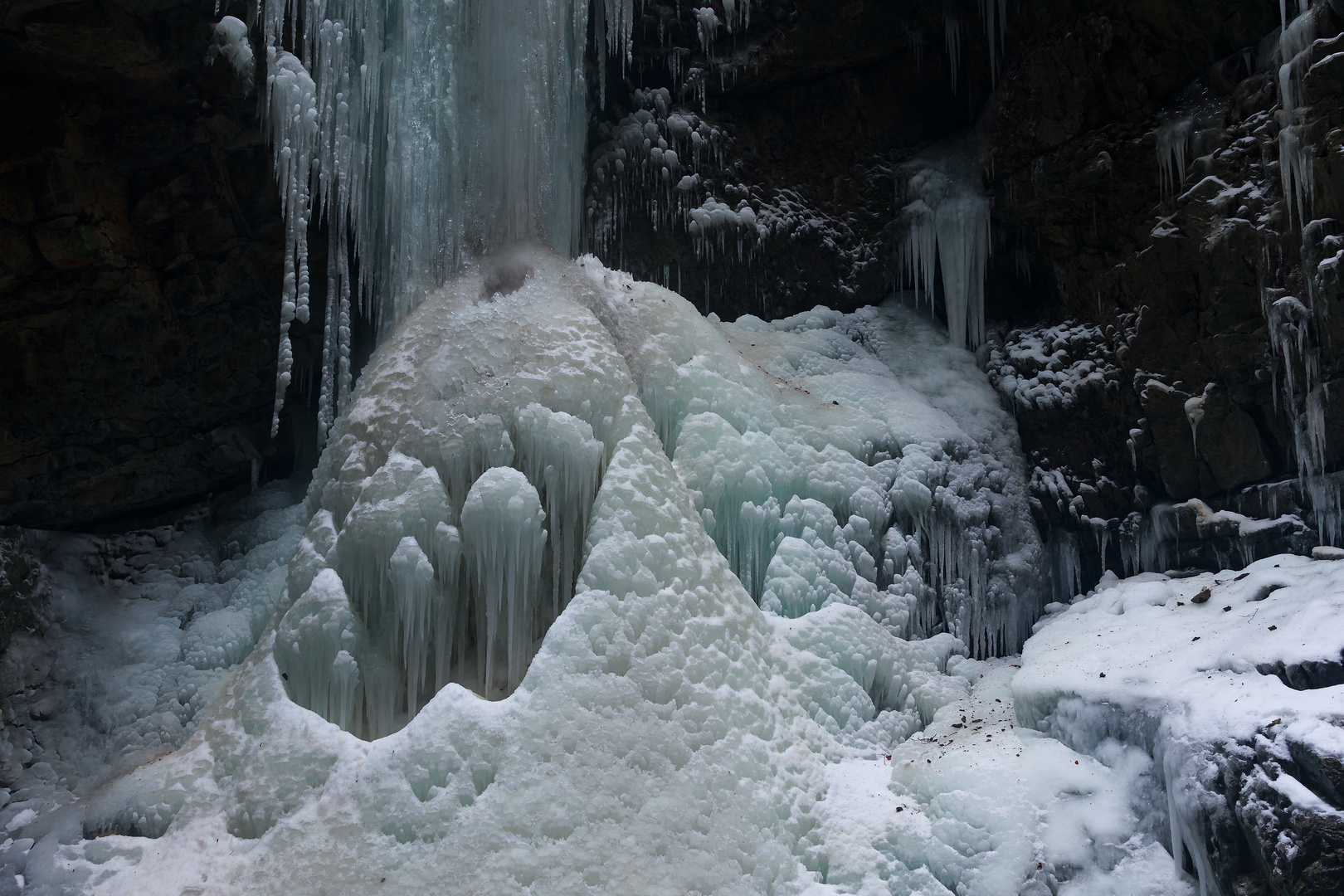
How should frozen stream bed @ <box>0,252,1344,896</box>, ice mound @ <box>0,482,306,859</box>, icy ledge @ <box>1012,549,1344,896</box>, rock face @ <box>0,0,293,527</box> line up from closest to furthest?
1. icy ledge @ <box>1012,549,1344,896</box>
2. frozen stream bed @ <box>0,252,1344,896</box>
3. ice mound @ <box>0,482,306,859</box>
4. rock face @ <box>0,0,293,527</box>

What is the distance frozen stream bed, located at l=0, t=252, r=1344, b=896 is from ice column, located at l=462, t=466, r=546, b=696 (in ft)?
0.08

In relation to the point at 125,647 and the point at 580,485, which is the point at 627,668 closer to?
the point at 580,485

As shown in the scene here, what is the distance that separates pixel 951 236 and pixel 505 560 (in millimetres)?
6152

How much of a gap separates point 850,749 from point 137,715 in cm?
512

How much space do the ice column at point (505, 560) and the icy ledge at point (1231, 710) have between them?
3.18 metres

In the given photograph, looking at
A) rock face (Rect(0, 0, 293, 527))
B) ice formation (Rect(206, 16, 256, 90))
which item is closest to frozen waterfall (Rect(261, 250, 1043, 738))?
rock face (Rect(0, 0, 293, 527))

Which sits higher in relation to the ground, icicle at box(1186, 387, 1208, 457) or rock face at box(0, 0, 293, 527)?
rock face at box(0, 0, 293, 527)

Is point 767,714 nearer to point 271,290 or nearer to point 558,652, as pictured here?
point 558,652

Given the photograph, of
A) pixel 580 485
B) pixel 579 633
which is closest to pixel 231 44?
pixel 580 485

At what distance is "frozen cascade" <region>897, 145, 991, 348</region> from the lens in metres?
8.60

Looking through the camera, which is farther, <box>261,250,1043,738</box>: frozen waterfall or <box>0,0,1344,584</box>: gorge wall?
<box>0,0,1344,584</box>: gorge wall

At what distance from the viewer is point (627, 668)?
16.0ft

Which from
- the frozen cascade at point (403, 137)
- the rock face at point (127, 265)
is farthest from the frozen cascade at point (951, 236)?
the rock face at point (127, 265)

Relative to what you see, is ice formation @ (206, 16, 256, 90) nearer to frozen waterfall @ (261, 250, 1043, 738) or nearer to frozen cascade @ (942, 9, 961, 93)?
frozen waterfall @ (261, 250, 1043, 738)
